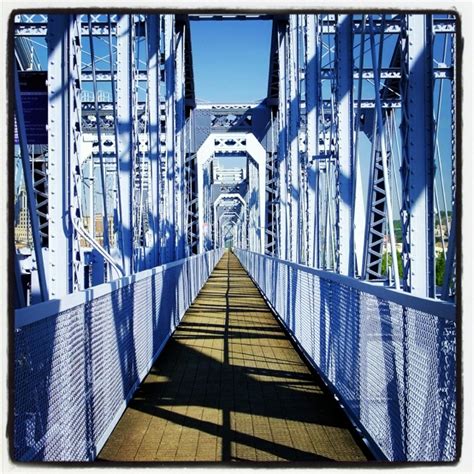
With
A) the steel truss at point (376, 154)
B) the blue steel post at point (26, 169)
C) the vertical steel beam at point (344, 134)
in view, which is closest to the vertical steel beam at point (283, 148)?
the steel truss at point (376, 154)

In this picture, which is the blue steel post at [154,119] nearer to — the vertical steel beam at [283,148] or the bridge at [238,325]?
the bridge at [238,325]

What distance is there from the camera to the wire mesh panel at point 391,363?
4301 millimetres

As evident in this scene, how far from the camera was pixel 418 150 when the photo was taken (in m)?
7.10

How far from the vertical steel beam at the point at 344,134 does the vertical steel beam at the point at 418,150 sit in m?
3.20

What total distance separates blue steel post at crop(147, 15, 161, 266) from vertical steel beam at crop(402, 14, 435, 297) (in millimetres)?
8459

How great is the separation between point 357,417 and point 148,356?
379 cm

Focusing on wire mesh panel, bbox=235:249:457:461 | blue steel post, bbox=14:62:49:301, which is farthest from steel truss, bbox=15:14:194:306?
wire mesh panel, bbox=235:249:457:461

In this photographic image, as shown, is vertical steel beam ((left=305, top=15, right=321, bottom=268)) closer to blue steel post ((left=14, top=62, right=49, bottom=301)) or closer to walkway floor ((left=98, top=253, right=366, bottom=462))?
walkway floor ((left=98, top=253, right=366, bottom=462))

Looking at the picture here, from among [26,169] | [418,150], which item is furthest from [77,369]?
[418,150]

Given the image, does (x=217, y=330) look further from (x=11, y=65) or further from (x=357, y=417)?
(x=11, y=65)

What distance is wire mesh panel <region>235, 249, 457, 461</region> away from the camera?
14.1ft

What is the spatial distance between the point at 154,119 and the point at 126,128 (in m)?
4.15

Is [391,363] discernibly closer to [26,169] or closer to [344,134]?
[26,169]
